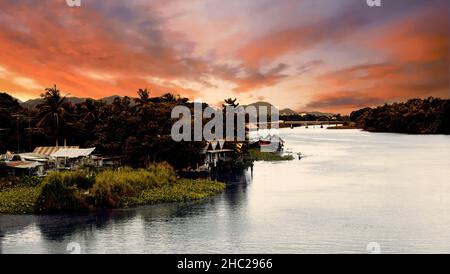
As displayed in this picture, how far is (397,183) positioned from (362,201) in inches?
538

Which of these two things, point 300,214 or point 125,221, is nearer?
point 125,221

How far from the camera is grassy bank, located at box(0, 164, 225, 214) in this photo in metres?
33.5

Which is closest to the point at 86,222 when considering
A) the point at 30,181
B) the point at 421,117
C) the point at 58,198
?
the point at 58,198

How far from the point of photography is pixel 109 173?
3884 centimetres

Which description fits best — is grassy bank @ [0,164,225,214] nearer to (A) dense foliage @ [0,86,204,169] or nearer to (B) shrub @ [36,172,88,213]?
(B) shrub @ [36,172,88,213]

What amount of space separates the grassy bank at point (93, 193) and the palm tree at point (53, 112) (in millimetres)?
21553

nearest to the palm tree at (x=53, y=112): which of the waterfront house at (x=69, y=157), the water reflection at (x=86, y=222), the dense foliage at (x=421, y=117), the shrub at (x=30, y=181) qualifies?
the waterfront house at (x=69, y=157)

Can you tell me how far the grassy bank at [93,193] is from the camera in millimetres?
33500

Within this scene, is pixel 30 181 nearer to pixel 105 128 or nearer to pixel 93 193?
pixel 93 193

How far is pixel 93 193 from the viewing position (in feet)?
115

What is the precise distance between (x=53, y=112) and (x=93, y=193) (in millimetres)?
30444

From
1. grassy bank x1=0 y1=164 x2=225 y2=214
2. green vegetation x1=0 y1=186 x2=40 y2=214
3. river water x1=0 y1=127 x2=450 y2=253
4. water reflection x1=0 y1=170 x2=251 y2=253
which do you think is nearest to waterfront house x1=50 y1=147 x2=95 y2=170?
grassy bank x1=0 y1=164 x2=225 y2=214
